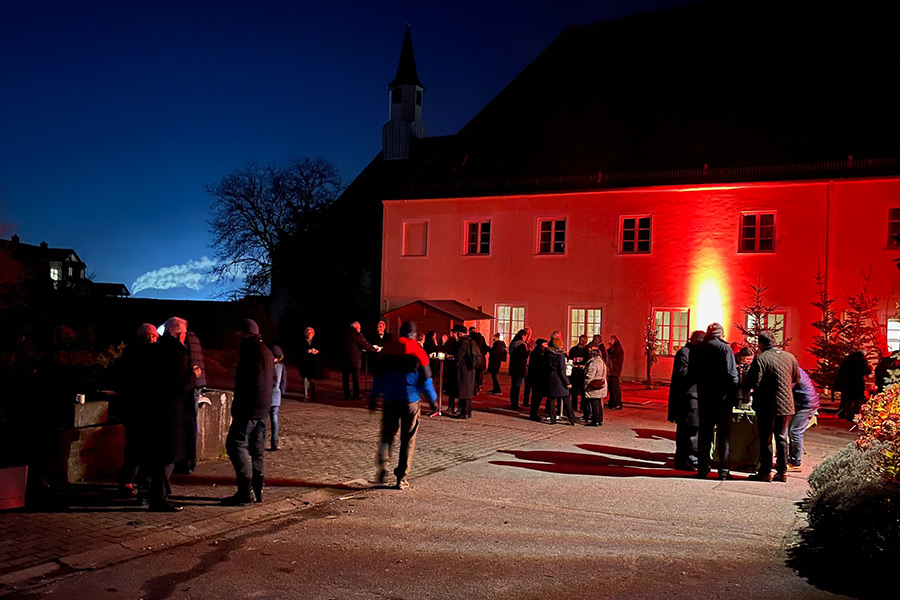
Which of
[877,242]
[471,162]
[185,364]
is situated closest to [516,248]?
[471,162]

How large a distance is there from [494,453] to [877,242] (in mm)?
15610

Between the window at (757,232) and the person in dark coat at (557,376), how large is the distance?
11557mm

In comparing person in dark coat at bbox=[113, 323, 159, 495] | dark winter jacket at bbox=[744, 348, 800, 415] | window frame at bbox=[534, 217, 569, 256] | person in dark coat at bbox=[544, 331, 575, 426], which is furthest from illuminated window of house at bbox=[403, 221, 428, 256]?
person in dark coat at bbox=[113, 323, 159, 495]

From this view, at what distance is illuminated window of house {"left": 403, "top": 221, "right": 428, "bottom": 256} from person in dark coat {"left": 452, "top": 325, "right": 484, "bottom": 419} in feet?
46.2

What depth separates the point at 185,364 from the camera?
24.5 ft

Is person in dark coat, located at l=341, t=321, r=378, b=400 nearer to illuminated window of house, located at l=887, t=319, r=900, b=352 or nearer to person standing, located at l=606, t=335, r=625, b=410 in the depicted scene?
person standing, located at l=606, t=335, r=625, b=410

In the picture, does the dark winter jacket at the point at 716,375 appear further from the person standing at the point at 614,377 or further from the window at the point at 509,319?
the window at the point at 509,319

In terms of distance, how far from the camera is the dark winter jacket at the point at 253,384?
301 inches

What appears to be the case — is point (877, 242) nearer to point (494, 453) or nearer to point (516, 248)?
point (516, 248)

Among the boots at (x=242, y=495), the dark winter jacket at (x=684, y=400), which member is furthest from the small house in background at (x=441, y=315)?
the boots at (x=242, y=495)

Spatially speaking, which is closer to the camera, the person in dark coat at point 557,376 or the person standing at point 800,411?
the person standing at point 800,411

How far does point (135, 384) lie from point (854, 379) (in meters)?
13.0

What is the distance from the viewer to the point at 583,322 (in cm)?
2608

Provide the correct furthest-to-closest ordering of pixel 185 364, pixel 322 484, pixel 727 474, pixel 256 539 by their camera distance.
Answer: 1. pixel 727 474
2. pixel 322 484
3. pixel 185 364
4. pixel 256 539
